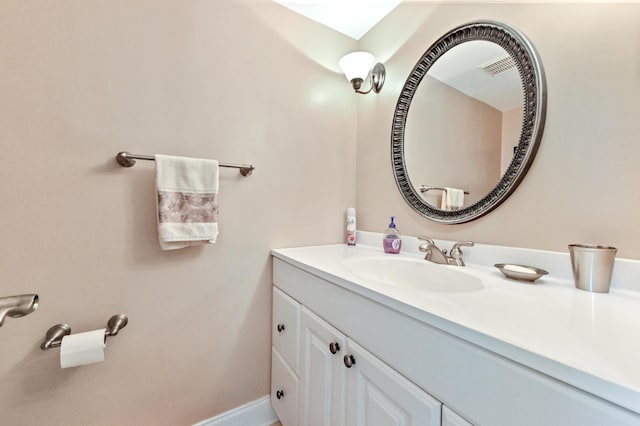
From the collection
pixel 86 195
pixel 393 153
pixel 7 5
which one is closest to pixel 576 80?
pixel 393 153

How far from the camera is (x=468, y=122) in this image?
1.03 meters

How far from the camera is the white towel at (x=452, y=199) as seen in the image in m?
1.03

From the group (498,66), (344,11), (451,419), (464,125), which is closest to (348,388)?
(451,419)

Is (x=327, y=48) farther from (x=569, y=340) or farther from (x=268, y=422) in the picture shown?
(x=268, y=422)

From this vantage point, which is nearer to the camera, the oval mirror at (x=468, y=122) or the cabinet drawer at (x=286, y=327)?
the oval mirror at (x=468, y=122)

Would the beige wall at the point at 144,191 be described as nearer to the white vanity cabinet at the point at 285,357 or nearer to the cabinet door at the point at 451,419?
the white vanity cabinet at the point at 285,357

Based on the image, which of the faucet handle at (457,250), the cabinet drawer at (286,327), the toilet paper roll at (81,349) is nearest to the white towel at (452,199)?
the faucet handle at (457,250)

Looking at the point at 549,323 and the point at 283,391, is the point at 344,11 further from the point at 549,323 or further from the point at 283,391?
the point at 283,391

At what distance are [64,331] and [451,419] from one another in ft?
3.84

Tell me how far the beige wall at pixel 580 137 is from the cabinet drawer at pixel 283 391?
96 cm

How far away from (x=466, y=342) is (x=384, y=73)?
1368 millimetres

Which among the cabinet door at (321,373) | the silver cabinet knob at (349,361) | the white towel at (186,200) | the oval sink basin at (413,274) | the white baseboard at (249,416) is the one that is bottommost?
the white baseboard at (249,416)

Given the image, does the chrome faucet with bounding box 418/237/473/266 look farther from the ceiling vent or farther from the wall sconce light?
the wall sconce light

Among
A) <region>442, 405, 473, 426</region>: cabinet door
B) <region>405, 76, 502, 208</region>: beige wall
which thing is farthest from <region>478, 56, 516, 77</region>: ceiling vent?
<region>442, 405, 473, 426</region>: cabinet door
